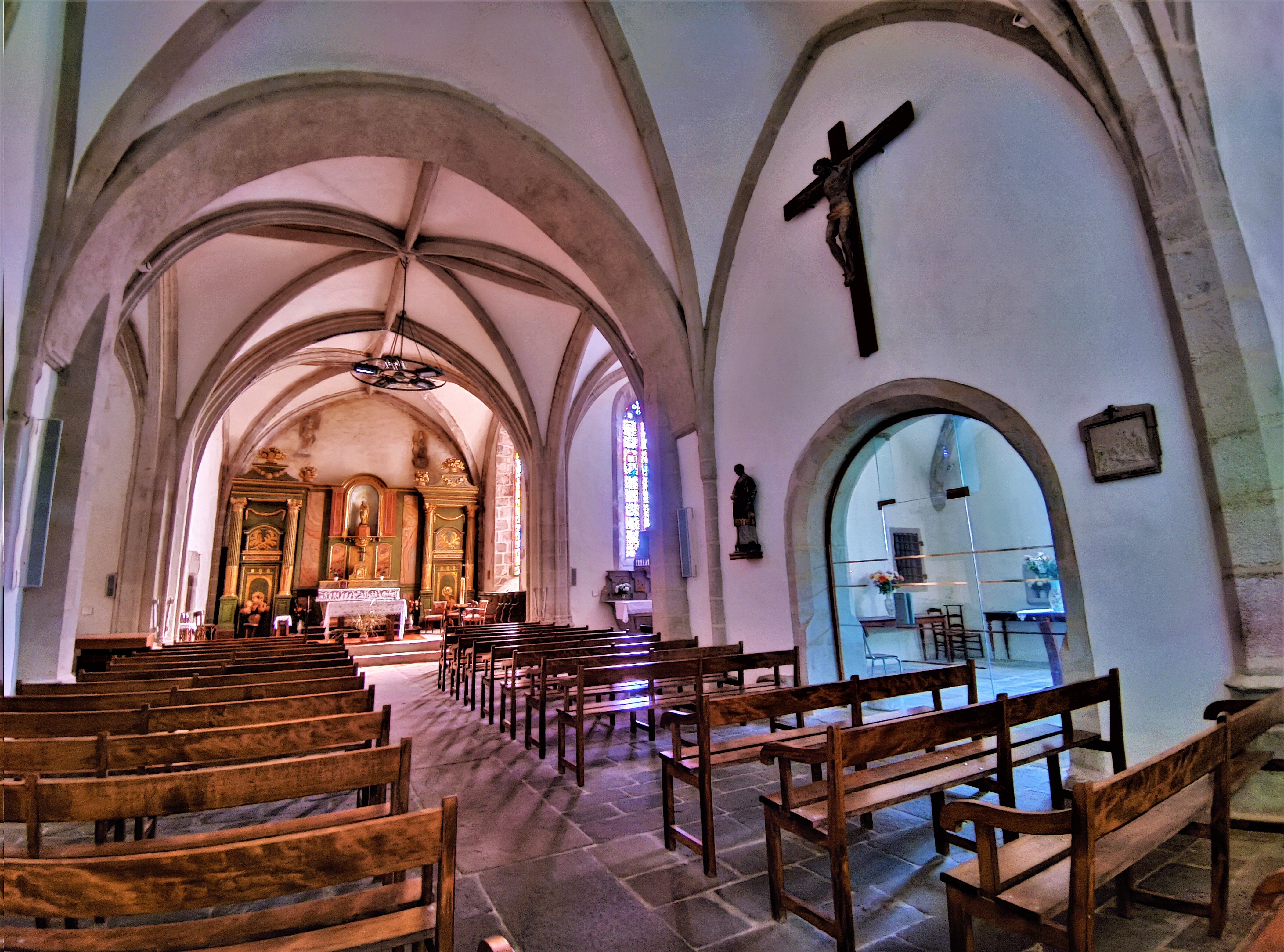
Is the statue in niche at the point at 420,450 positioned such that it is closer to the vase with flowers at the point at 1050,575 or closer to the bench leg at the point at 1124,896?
the vase with flowers at the point at 1050,575

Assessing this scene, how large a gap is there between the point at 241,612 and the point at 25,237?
1553 centimetres

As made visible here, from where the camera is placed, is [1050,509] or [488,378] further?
[488,378]

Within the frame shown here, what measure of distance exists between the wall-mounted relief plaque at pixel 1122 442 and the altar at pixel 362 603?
1516 cm

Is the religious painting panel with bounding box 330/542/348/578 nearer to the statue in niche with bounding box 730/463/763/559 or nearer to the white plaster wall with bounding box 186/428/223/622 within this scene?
the white plaster wall with bounding box 186/428/223/622

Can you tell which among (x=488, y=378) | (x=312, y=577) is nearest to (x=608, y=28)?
(x=488, y=378)

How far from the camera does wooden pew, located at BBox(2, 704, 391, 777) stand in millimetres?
2262

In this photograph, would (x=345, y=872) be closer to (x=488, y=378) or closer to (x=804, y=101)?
(x=804, y=101)

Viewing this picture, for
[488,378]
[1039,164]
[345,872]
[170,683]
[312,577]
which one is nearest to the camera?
[345,872]

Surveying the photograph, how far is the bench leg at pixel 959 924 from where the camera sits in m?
1.73

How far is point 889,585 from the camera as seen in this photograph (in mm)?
5945

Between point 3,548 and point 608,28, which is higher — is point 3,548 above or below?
below

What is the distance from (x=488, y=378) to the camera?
1402 centimetres

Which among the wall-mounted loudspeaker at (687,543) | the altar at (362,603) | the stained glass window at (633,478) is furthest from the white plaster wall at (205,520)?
the wall-mounted loudspeaker at (687,543)

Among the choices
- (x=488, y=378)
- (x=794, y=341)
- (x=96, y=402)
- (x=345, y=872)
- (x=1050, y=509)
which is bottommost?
(x=345, y=872)
